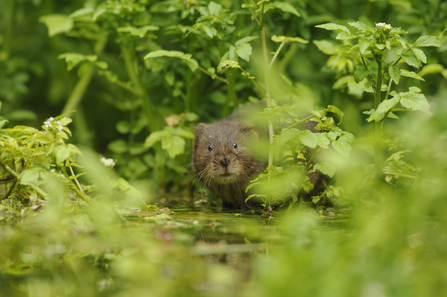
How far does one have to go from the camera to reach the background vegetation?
1.64m

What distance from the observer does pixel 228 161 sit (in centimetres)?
359

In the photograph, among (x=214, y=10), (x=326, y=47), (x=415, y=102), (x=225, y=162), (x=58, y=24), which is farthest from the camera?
(x=58, y=24)

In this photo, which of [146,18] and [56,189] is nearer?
[56,189]

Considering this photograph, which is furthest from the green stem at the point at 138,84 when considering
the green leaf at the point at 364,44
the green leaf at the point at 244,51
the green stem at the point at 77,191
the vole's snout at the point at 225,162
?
the green leaf at the point at 364,44

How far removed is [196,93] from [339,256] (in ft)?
10.1

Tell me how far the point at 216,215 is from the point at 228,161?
1.91 feet

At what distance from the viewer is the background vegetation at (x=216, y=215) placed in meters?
1.64

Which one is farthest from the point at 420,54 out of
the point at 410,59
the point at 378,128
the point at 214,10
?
the point at 214,10

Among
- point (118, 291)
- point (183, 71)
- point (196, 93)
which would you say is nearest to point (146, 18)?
point (183, 71)

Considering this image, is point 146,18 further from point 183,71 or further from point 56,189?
point 56,189

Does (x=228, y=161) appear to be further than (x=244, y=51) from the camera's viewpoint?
Yes

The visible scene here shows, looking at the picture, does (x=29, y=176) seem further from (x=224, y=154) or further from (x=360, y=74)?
(x=360, y=74)

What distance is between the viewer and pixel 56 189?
7.77 ft

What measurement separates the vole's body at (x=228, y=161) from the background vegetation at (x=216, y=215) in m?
0.28
